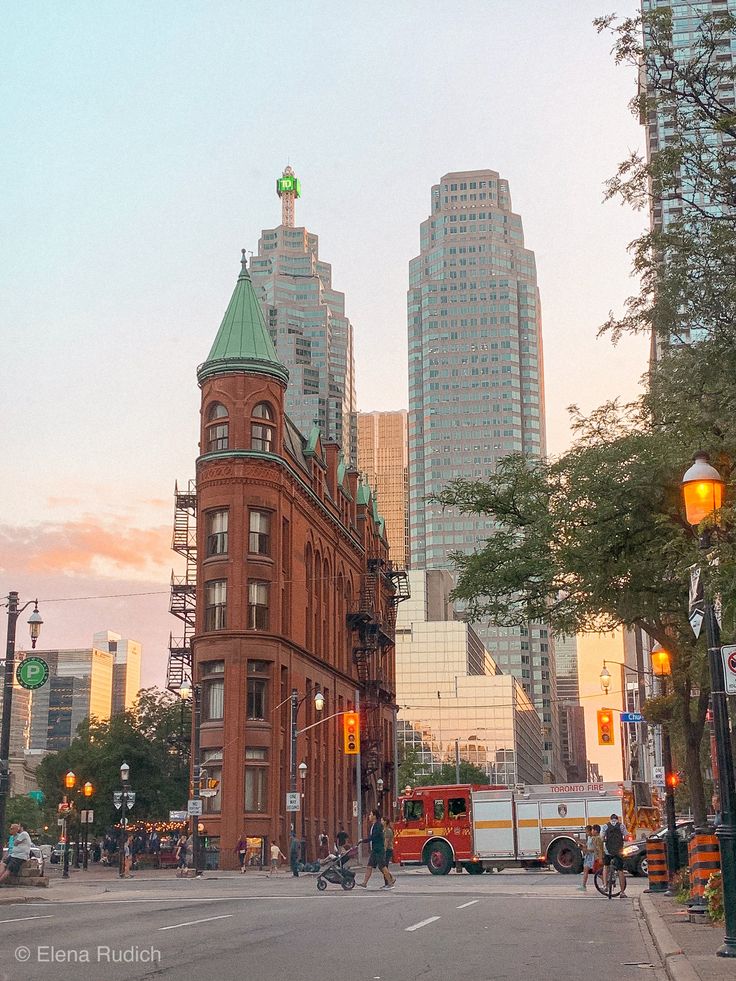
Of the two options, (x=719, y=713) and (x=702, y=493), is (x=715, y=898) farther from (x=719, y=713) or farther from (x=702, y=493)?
(x=702, y=493)

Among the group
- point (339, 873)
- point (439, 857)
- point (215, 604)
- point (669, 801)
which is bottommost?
point (439, 857)

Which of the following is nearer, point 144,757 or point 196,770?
point 196,770

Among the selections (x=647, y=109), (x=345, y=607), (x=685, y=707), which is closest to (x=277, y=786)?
(x=345, y=607)

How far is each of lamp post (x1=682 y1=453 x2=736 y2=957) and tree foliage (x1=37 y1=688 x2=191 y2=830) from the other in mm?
60166

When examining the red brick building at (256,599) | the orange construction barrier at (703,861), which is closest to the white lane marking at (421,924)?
the orange construction barrier at (703,861)

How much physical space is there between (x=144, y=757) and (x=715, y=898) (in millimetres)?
59373

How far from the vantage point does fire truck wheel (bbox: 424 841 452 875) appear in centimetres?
4235

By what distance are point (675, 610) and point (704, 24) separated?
45.0ft

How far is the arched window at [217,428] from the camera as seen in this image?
58.9 metres

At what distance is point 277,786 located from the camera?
184 ft

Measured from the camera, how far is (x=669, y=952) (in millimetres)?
13773

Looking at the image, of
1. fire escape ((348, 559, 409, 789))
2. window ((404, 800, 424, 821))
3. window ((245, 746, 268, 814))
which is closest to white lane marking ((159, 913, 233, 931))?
window ((404, 800, 424, 821))

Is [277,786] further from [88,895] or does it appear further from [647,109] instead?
[647,109]

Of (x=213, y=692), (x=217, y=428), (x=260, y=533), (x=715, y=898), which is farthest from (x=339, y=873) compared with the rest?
(x=217, y=428)
